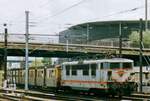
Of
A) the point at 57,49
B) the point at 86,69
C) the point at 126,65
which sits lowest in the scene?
the point at 86,69

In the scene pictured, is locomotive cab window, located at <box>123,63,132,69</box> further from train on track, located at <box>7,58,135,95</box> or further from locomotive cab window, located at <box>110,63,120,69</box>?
locomotive cab window, located at <box>110,63,120,69</box>

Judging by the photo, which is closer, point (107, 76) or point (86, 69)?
point (107, 76)

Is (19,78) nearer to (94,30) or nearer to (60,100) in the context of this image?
(60,100)

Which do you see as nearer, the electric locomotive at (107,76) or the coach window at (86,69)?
the electric locomotive at (107,76)

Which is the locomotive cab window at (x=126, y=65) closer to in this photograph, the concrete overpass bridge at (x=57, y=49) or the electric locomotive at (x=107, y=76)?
the electric locomotive at (x=107, y=76)

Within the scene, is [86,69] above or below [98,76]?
above

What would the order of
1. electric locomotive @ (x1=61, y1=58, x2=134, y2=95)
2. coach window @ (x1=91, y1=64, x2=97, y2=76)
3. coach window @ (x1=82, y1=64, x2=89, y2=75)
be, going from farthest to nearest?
coach window @ (x1=82, y1=64, x2=89, y2=75), coach window @ (x1=91, y1=64, x2=97, y2=76), electric locomotive @ (x1=61, y1=58, x2=134, y2=95)

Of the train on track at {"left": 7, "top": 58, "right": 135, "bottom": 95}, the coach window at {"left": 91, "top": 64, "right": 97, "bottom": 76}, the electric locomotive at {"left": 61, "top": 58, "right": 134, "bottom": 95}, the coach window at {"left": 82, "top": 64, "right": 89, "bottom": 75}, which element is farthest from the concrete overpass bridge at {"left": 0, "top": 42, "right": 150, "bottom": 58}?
the coach window at {"left": 91, "top": 64, "right": 97, "bottom": 76}

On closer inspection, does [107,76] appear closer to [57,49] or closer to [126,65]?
[126,65]

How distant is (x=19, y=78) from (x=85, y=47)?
65.4 ft

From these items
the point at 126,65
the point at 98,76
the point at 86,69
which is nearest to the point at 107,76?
the point at 98,76

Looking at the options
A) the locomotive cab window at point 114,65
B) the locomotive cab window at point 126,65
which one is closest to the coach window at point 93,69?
the locomotive cab window at point 114,65

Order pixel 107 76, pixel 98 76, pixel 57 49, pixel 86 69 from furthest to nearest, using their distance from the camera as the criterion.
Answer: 1. pixel 57 49
2. pixel 86 69
3. pixel 98 76
4. pixel 107 76

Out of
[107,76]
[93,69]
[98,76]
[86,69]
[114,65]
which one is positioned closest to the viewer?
[107,76]
